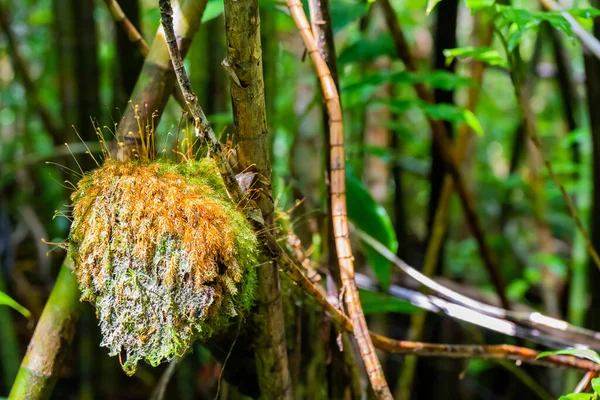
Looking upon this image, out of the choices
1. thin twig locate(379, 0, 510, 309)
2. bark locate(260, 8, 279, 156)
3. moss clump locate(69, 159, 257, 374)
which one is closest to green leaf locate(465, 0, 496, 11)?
thin twig locate(379, 0, 510, 309)

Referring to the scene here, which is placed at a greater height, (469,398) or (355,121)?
(355,121)

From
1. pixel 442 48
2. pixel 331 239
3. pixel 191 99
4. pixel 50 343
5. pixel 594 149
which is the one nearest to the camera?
pixel 191 99

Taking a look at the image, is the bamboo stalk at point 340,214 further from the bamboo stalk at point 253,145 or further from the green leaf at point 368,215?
the green leaf at point 368,215

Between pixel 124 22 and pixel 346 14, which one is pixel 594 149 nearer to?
pixel 346 14

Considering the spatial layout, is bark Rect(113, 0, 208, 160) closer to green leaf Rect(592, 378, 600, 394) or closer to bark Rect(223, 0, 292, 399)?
bark Rect(223, 0, 292, 399)

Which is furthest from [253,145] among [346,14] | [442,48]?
[442,48]

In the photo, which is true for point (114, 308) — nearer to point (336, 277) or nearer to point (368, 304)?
point (336, 277)

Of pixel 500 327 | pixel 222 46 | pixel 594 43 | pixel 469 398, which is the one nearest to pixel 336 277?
pixel 500 327
